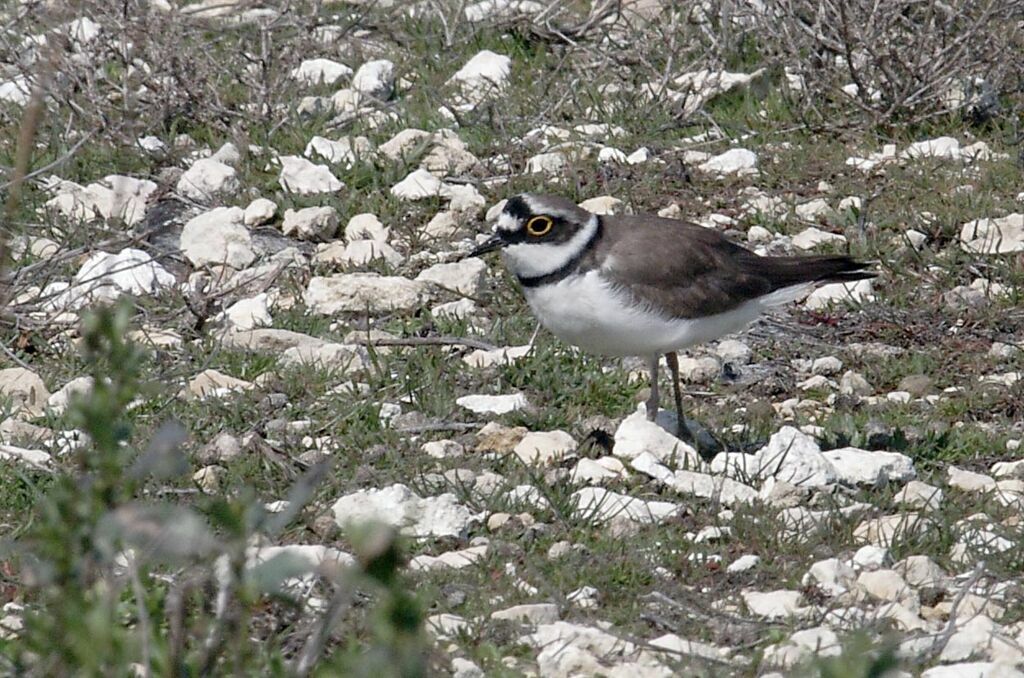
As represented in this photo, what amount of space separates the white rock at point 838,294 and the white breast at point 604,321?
52.0 inches

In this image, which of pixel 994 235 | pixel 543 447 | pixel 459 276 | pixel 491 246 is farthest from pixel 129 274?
pixel 994 235

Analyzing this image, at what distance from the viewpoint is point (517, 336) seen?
6.82 m

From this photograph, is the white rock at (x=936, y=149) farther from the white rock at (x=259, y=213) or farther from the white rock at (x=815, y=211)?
the white rock at (x=259, y=213)

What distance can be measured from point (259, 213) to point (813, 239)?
256cm

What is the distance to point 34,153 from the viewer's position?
8234 millimetres

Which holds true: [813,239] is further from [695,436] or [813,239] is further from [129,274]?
[129,274]

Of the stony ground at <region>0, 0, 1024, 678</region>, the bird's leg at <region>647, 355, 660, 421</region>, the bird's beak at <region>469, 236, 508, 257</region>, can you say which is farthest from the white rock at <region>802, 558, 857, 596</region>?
the bird's beak at <region>469, 236, 508, 257</region>

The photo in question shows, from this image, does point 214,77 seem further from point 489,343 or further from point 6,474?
point 6,474

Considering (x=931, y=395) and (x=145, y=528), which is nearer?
(x=145, y=528)

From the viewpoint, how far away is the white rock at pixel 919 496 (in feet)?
17.5

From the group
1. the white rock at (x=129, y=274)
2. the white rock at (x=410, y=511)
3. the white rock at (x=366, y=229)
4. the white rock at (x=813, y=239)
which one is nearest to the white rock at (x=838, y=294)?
the white rock at (x=813, y=239)

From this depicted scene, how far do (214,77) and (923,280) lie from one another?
393 centimetres

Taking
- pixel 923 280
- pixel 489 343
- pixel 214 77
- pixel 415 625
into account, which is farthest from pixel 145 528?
pixel 214 77

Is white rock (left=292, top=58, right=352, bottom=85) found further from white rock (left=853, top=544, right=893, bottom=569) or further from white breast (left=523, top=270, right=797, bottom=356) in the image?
white rock (left=853, top=544, right=893, bottom=569)
